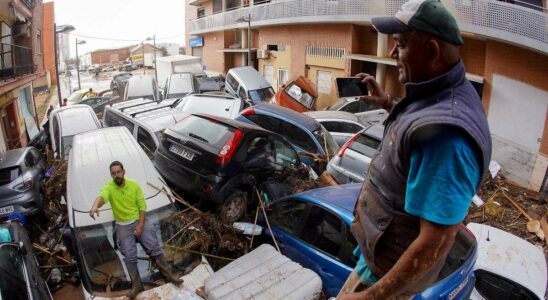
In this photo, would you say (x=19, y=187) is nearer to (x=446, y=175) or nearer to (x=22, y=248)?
(x=22, y=248)

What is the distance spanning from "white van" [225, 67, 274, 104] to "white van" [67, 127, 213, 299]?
33.1ft

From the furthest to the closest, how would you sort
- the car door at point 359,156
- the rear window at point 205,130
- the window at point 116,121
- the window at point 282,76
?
1. the window at point 282,76
2. the window at point 116,121
3. the car door at point 359,156
4. the rear window at point 205,130

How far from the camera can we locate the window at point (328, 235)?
407 cm

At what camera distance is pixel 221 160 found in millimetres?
5922

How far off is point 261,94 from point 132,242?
12052mm

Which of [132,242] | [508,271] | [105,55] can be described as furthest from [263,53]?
[105,55]

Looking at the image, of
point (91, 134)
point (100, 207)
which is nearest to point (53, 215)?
point (91, 134)

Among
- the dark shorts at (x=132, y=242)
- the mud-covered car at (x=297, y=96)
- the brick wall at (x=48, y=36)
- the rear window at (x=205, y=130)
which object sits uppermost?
the brick wall at (x=48, y=36)

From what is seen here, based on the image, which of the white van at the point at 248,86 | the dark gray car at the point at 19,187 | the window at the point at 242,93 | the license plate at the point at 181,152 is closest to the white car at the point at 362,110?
the white van at the point at 248,86

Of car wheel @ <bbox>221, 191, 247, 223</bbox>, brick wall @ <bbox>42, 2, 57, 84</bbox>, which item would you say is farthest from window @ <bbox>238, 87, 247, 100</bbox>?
brick wall @ <bbox>42, 2, 57, 84</bbox>

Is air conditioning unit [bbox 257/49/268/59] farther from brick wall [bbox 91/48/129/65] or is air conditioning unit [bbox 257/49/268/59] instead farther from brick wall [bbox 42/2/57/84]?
brick wall [bbox 91/48/129/65]

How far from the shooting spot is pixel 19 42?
58.2 feet

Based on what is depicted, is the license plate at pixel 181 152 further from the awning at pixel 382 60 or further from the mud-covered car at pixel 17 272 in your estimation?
the awning at pixel 382 60

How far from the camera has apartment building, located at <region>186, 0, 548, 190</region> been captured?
31.1 ft
